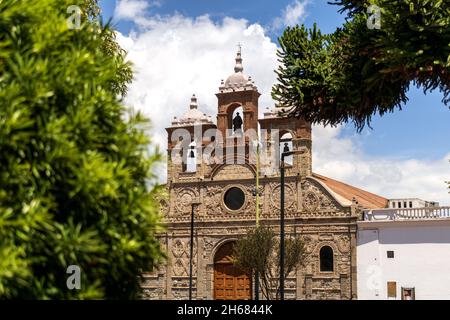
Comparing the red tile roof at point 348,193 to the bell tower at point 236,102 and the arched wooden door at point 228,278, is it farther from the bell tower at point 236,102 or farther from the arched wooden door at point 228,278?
the arched wooden door at point 228,278

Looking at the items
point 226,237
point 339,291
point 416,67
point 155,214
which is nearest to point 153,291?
point 226,237

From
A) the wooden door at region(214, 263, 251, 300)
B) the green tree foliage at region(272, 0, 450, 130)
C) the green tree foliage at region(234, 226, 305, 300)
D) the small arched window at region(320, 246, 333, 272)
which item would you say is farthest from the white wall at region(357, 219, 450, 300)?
the green tree foliage at region(272, 0, 450, 130)

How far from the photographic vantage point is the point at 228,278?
41875 mm

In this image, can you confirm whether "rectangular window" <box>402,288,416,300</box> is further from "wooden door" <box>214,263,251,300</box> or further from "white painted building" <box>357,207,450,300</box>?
"wooden door" <box>214,263,251,300</box>

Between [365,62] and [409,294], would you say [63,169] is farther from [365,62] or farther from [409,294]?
[409,294]

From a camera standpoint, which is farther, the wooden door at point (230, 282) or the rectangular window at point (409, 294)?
the wooden door at point (230, 282)

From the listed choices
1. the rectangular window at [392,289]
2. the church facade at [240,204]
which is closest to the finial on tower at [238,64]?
the church facade at [240,204]

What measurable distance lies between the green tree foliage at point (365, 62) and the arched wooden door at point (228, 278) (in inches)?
1028

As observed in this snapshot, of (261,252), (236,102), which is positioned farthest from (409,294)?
(236,102)

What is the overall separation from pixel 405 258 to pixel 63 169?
33930 mm

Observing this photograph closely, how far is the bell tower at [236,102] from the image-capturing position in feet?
139

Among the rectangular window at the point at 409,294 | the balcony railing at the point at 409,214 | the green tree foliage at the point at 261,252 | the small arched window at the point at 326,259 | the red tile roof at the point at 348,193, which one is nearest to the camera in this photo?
the green tree foliage at the point at 261,252

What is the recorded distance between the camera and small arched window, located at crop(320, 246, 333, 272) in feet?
128

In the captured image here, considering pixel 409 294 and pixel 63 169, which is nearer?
pixel 63 169
